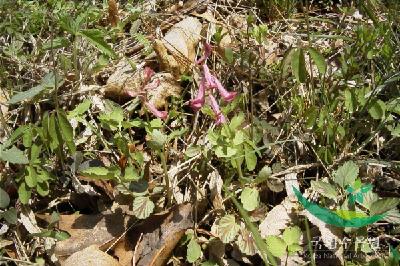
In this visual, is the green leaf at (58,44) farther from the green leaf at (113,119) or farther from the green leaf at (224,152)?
the green leaf at (224,152)

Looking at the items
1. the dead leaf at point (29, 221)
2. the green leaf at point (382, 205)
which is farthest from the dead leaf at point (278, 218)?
the dead leaf at point (29, 221)

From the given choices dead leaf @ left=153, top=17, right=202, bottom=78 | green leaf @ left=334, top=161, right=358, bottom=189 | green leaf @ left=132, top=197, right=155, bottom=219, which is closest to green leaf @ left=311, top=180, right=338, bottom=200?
green leaf @ left=334, top=161, right=358, bottom=189

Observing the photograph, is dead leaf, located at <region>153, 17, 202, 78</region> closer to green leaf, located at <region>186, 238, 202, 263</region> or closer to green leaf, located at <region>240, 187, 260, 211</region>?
green leaf, located at <region>240, 187, 260, 211</region>

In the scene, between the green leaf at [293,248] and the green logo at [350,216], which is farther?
the green logo at [350,216]

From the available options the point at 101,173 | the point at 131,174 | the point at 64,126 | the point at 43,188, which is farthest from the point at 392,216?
the point at 43,188

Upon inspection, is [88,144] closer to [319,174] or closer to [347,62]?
[319,174]

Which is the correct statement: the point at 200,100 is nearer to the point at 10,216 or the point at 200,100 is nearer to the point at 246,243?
the point at 246,243
